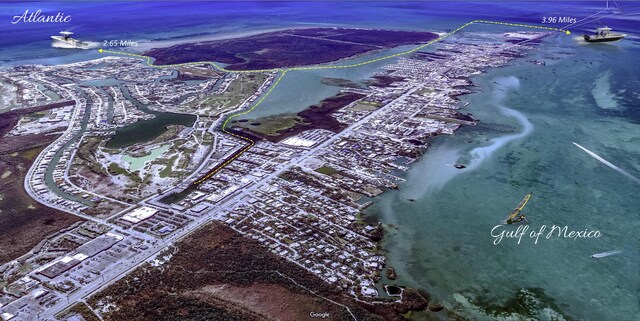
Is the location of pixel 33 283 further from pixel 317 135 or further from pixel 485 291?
pixel 317 135

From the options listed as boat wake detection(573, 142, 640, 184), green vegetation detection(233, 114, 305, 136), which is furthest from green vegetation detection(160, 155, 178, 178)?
boat wake detection(573, 142, 640, 184)

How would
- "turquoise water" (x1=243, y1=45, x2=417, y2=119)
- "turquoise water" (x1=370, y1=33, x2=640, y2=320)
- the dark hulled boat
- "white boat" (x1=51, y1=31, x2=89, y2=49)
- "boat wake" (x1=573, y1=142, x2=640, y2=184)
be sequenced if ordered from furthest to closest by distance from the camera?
"white boat" (x1=51, y1=31, x2=89, y2=49), the dark hulled boat, "turquoise water" (x1=243, y1=45, x2=417, y2=119), "boat wake" (x1=573, y1=142, x2=640, y2=184), "turquoise water" (x1=370, y1=33, x2=640, y2=320)

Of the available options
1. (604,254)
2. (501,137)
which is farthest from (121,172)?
(604,254)

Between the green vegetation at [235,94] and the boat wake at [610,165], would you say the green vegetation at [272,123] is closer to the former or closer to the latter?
the green vegetation at [235,94]

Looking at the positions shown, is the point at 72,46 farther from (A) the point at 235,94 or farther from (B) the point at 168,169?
(B) the point at 168,169

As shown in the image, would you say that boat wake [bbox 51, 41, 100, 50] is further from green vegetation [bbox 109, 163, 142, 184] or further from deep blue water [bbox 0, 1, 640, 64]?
green vegetation [bbox 109, 163, 142, 184]
